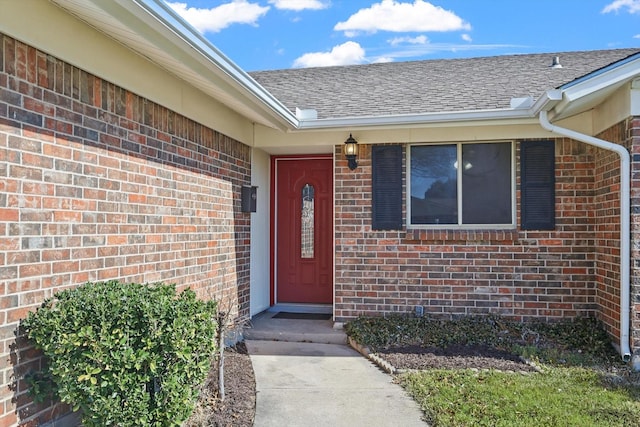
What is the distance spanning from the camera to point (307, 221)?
7.60 m

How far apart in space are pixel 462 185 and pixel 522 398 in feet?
10.0

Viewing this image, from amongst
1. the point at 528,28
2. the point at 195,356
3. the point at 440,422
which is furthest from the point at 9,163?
the point at 528,28

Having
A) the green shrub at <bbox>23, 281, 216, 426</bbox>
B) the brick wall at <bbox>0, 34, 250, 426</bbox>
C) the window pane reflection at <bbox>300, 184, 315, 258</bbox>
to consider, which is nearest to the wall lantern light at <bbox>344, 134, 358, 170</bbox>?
the window pane reflection at <bbox>300, 184, 315, 258</bbox>

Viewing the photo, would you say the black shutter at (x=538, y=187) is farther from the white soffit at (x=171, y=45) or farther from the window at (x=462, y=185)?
the white soffit at (x=171, y=45)

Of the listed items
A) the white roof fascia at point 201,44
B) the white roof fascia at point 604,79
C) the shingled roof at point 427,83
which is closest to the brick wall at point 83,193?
the white roof fascia at point 201,44

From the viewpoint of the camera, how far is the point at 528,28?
38.0 feet

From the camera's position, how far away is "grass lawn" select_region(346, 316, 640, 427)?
3.65 metres

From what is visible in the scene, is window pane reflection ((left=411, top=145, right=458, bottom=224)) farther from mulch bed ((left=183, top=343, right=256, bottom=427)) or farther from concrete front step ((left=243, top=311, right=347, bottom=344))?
mulch bed ((left=183, top=343, right=256, bottom=427))

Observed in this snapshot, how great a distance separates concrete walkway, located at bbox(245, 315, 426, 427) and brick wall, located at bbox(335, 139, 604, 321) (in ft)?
3.29

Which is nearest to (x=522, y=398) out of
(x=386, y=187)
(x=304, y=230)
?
(x=386, y=187)

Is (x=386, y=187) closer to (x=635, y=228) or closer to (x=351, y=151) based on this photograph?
(x=351, y=151)

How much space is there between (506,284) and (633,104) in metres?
2.58

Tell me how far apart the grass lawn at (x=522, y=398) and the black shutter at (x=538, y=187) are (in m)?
2.03

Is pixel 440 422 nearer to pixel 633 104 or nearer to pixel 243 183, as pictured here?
pixel 633 104
